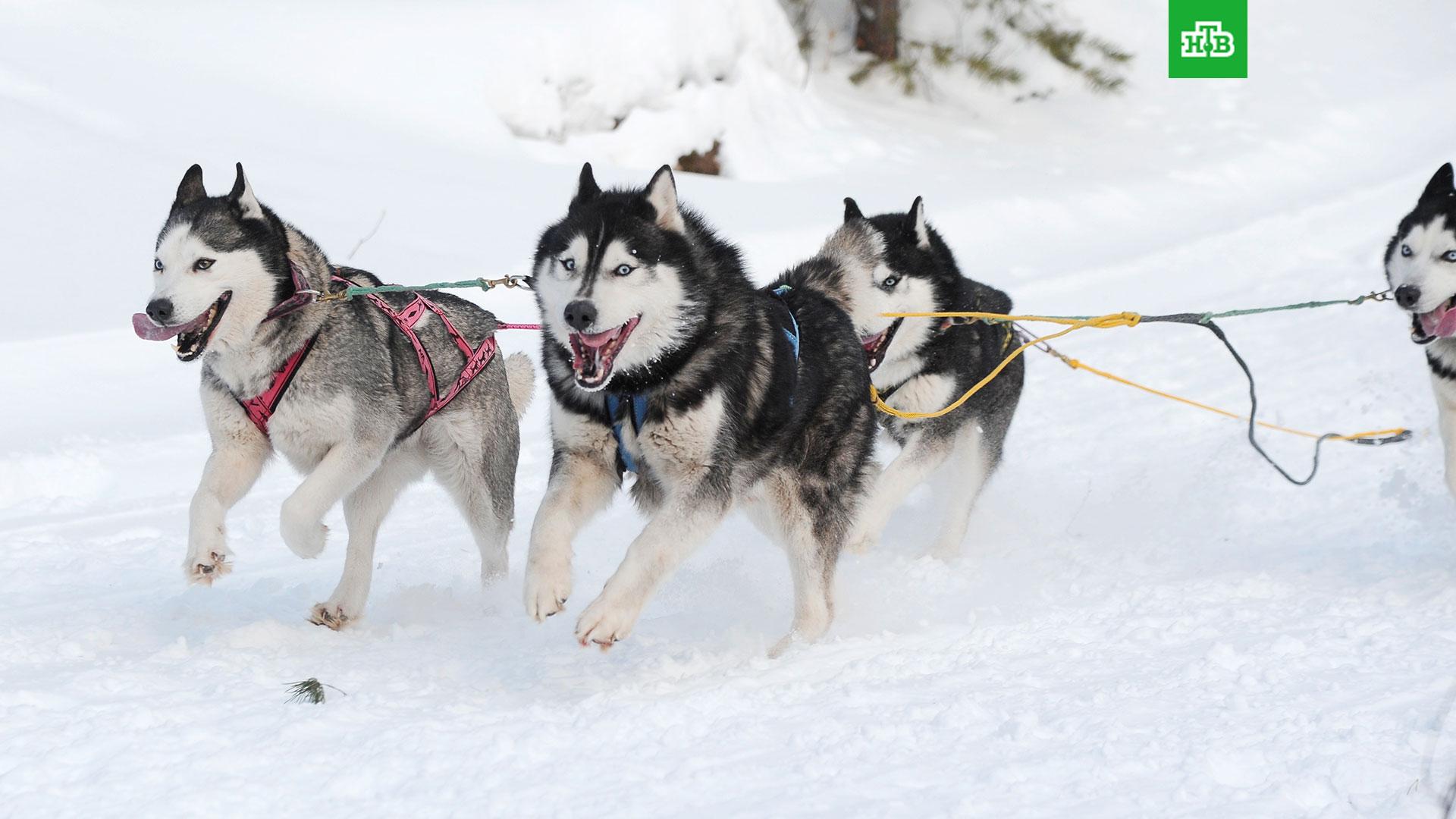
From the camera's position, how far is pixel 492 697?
3.05 meters

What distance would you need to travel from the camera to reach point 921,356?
466 centimetres

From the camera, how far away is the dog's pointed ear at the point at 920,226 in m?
4.58

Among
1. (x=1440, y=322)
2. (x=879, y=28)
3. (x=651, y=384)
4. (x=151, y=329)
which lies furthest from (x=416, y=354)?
(x=879, y=28)

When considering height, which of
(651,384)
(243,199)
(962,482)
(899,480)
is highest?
(243,199)

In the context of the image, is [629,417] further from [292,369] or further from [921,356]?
[921,356]

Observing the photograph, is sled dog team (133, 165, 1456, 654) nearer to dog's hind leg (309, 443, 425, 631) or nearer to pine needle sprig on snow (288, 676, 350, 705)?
dog's hind leg (309, 443, 425, 631)

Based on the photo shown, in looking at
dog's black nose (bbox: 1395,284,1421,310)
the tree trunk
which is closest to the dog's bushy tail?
dog's black nose (bbox: 1395,284,1421,310)

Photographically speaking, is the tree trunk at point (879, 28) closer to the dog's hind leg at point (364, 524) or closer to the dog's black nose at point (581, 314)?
the dog's hind leg at point (364, 524)

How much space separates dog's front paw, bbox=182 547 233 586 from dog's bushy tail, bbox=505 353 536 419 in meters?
1.26

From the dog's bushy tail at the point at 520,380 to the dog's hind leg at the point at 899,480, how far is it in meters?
1.24

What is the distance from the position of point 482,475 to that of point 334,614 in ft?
2.02

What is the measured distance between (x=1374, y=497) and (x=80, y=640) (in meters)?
4.27

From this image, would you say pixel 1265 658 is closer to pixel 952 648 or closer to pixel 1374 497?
pixel 952 648

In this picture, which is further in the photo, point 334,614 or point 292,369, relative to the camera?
point 334,614
